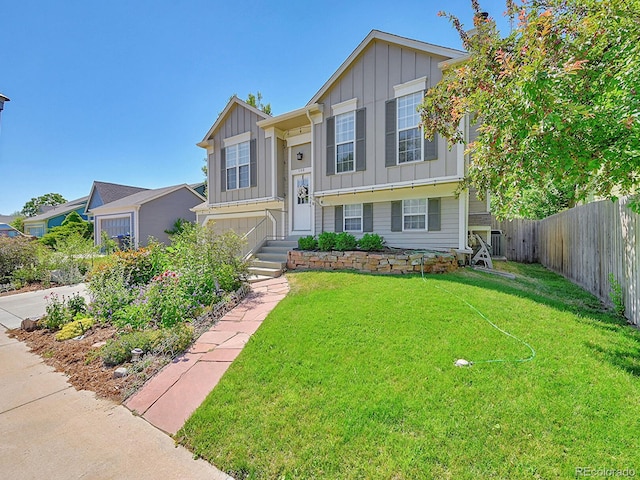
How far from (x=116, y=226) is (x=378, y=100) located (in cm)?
2043

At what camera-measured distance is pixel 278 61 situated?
1192 cm

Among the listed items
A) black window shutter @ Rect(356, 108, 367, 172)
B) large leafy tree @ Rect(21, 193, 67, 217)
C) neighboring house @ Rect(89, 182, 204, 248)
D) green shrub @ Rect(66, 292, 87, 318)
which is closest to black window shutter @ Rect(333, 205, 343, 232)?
black window shutter @ Rect(356, 108, 367, 172)

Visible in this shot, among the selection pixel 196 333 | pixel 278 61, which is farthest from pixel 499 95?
pixel 278 61

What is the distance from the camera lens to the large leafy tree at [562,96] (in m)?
2.85

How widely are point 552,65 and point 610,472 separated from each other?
386cm

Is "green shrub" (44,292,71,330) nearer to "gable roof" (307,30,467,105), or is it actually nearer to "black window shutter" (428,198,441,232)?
"black window shutter" (428,198,441,232)

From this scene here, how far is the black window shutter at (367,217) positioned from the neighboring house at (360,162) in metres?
0.03

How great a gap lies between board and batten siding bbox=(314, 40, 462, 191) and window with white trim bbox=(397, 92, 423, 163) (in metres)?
0.30

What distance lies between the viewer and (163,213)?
20406mm

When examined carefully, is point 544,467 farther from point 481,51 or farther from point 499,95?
point 481,51

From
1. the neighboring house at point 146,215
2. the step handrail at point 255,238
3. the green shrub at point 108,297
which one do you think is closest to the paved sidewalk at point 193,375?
the green shrub at point 108,297

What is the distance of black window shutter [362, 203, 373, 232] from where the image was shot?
9.83m

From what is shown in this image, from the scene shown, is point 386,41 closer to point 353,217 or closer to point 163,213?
point 353,217

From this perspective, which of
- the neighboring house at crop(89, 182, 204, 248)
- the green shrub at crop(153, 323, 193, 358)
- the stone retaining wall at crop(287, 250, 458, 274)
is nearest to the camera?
the green shrub at crop(153, 323, 193, 358)
